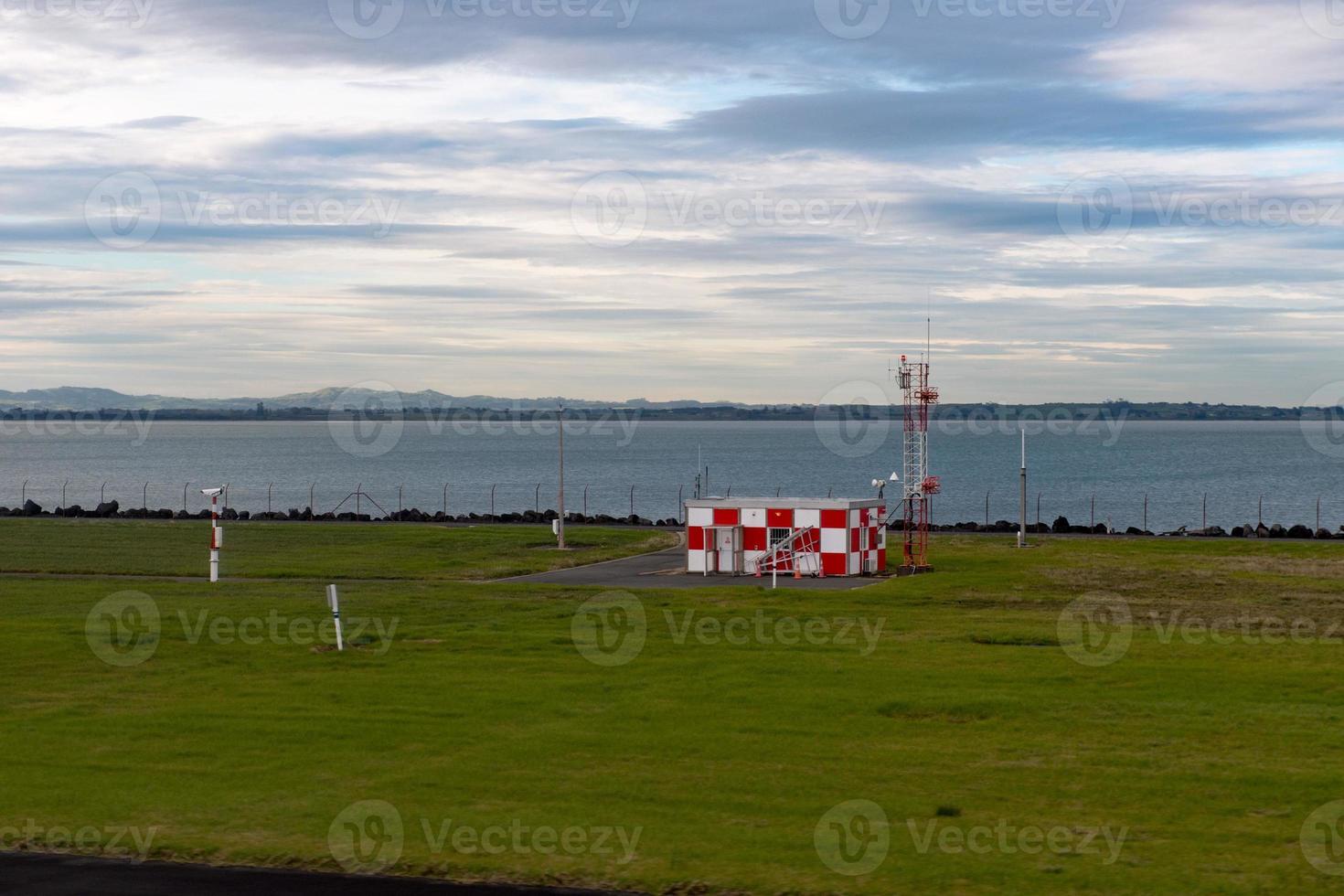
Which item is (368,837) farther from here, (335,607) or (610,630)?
(610,630)

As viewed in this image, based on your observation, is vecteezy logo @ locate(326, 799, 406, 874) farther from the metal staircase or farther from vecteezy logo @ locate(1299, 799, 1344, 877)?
the metal staircase

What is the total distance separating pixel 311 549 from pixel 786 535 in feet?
67.1

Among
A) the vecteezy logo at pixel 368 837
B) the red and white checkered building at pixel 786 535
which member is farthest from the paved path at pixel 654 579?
the vecteezy logo at pixel 368 837

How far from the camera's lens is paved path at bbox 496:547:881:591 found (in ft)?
129

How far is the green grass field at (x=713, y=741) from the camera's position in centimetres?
1256

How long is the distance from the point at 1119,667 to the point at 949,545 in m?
31.3

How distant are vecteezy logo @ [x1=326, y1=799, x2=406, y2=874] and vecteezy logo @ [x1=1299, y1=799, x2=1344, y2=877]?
837 cm

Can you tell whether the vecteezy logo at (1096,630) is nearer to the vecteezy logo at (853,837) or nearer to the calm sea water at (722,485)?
the vecteezy logo at (853,837)

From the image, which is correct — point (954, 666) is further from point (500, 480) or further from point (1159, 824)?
point (500, 480)

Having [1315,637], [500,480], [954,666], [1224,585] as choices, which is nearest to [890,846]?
[954,666]

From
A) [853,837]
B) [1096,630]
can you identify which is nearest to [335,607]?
[853,837]

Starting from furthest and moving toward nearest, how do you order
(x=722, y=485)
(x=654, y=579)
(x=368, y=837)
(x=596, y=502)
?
(x=722, y=485) → (x=596, y=502) → (x=654, y=579) → (x=368, y=837)

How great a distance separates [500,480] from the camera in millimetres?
152750

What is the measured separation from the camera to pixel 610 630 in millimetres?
26672
